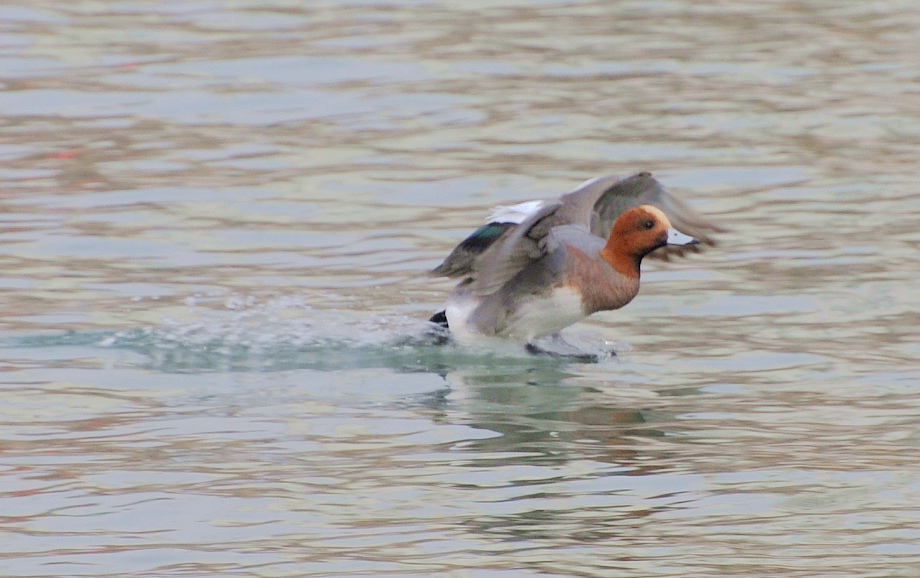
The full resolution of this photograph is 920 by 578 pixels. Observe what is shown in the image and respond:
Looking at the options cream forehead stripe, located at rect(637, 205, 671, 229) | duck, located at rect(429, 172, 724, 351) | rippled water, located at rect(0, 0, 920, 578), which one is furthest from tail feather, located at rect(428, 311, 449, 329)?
cream forehead stripe, located at rect(637, 205, 671, 229)

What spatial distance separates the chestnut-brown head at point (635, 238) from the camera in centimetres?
749

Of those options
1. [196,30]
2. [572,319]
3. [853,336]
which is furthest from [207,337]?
[196,30]

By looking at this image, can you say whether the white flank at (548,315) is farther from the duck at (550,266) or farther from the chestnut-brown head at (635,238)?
the chestnut-brown head at (635,238)

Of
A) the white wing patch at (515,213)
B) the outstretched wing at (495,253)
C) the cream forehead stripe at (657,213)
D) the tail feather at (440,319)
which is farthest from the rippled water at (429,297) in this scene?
the white wing patch at (515,213)

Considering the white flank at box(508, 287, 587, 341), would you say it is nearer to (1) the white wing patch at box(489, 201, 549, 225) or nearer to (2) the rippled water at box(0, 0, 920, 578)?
(2) the rippled water at box(0, 0, 920, 578)

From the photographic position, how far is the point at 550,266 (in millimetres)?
7488

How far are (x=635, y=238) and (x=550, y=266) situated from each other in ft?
1.28

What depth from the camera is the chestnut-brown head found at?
295 inches

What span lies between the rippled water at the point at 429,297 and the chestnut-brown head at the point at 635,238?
17.6 inches

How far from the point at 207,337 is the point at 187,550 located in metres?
2.81

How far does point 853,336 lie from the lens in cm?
776

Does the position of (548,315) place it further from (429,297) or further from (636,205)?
(429,297)

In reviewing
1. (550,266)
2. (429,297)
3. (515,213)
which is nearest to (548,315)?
(550,266)

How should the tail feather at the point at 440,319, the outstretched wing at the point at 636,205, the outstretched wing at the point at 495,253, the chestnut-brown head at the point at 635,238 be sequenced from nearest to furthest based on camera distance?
the outstretched wing at the point at 495,253, the chestnut-brown head at the point at 635,238, the outstretched wing at the point at 636,205, the tail feather at the point at 440,319
